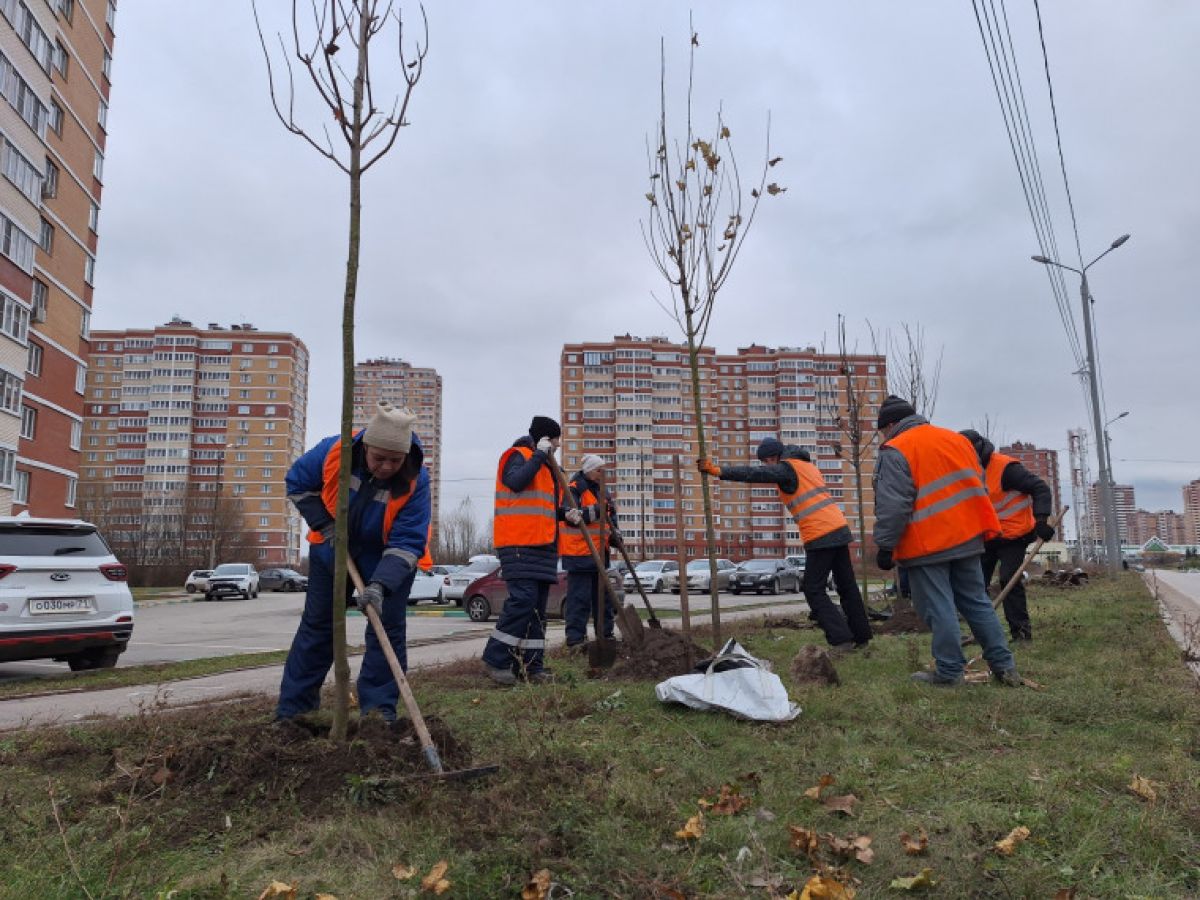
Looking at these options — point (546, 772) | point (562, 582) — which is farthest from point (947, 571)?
point (562, 582)

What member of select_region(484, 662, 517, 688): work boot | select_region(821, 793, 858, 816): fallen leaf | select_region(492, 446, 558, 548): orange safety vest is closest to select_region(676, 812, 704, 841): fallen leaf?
select_region(821, 793, 858, 816): fallen leaf

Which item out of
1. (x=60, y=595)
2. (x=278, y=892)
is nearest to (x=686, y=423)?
(x=60, y=595)

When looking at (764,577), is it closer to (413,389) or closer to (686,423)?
(686,423)

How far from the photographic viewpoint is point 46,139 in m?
31.0

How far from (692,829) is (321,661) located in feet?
7.80

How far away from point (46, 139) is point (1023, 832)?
38.7 m

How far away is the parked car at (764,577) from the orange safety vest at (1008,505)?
20.5m

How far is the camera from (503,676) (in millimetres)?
Result: 5879

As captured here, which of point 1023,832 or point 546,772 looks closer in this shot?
point 1023,832

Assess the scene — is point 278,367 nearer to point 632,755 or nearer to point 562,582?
point 562,582

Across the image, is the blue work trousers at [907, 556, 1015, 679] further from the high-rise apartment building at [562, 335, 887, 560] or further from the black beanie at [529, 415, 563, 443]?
the high-rise apartment building at [562, 335, 887, 560]

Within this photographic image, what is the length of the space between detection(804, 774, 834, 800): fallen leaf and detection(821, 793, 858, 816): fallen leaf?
4 centimetres

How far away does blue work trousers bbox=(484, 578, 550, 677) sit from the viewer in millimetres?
5945

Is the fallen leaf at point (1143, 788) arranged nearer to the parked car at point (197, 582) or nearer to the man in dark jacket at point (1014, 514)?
the man in dark jacket at point (1014, 514)
